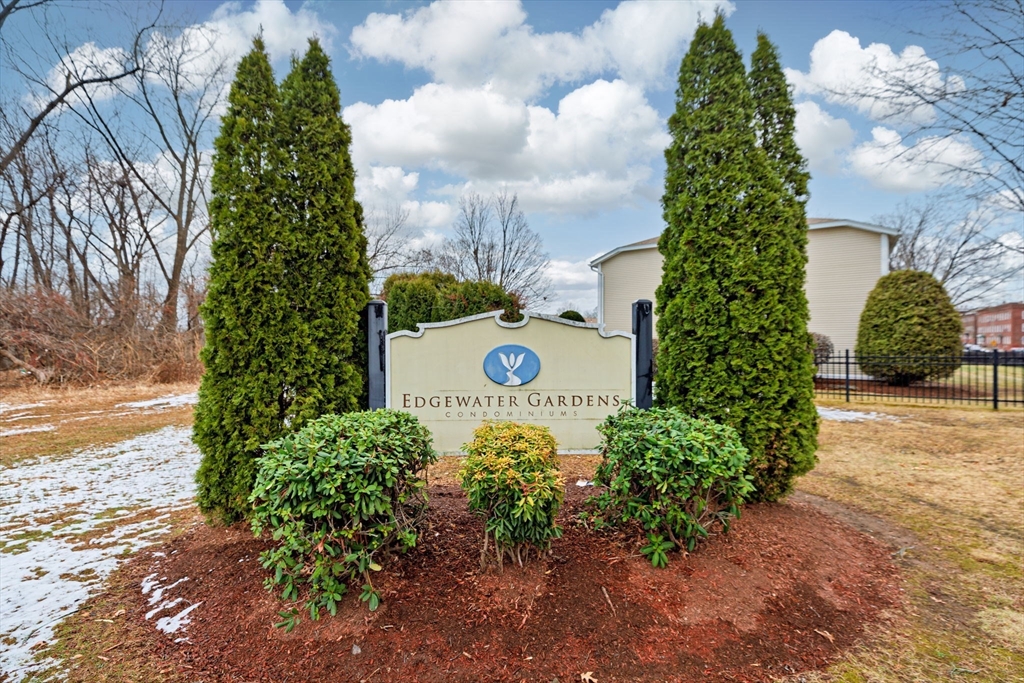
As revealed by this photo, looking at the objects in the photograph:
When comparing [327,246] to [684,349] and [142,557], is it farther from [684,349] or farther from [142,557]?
[684,349]

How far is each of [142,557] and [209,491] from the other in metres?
0.66

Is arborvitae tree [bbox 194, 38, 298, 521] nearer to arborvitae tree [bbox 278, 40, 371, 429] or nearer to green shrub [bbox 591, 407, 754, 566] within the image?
arborvitae tree [bbox 278, 40, 371, 429]

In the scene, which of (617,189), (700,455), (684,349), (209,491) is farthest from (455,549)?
(617,189)

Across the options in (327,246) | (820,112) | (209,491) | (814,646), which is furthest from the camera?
(820,112)

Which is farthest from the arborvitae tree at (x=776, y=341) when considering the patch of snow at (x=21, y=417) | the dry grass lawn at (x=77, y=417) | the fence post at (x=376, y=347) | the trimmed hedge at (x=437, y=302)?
the patch of snow at (x=21, y=417)

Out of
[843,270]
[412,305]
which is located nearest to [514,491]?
[412,305]

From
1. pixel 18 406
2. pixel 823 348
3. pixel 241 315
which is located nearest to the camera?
pixel 241 315

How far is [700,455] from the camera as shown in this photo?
8.05 ft

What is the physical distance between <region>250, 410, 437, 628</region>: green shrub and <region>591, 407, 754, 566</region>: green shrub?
1.15 metres

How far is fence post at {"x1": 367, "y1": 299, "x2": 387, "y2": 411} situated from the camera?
156 inches

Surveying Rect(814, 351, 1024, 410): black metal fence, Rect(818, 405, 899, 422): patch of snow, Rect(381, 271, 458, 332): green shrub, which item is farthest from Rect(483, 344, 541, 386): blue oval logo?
Rect(814, 351, 1024, 410): black metal fence

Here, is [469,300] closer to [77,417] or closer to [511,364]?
[511,364]

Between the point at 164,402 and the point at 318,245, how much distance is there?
10.6m

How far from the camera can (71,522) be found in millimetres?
3932
